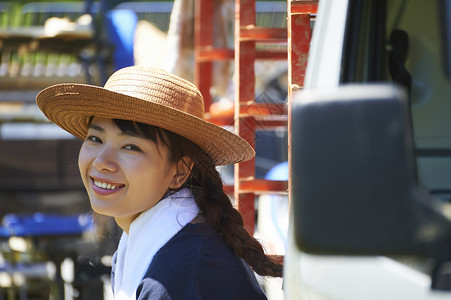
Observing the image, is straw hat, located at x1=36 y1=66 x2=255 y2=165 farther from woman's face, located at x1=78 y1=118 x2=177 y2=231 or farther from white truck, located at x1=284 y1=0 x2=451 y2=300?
white truck, located at x1=284 y1=0 x2=451 y2=300

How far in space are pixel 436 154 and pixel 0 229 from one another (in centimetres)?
478

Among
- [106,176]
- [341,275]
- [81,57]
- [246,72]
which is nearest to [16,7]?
[81,57]

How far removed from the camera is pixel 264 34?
8.59 feet

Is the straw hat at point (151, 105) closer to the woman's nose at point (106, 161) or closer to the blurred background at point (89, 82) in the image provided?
the woman's nose at point (106, 161)

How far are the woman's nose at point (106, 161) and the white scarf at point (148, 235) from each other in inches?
6.7

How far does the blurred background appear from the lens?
3957 millimetres

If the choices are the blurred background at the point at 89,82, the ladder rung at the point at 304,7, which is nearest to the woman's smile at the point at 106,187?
the blurred background at the point at 89,82

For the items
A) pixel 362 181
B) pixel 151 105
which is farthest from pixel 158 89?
pixel 362 181

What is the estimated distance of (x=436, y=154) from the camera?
1.77m

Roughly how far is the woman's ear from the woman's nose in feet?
0.65

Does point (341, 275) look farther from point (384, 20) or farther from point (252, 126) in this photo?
point (252, 126)

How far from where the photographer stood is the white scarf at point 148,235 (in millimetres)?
1878

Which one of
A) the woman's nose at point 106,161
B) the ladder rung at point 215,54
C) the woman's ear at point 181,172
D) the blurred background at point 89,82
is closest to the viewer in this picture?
the woman's nose at point 106,161

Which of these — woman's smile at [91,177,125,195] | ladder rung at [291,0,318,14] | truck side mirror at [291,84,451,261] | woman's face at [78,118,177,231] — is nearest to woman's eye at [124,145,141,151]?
woman's face at [78,118,177,231]
